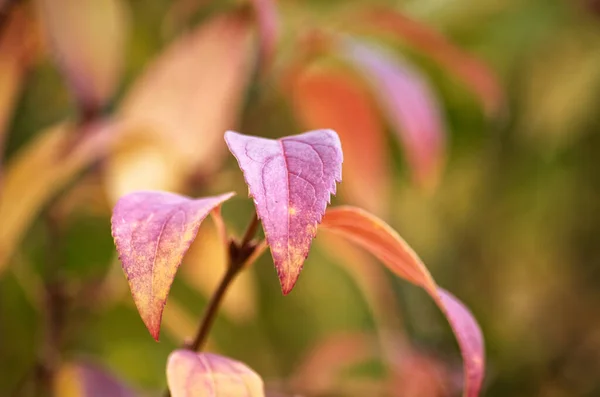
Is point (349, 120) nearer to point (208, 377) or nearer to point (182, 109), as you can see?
point (182, 109)

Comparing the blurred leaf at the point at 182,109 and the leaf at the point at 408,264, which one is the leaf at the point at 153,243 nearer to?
the leaf at the point at 408,264

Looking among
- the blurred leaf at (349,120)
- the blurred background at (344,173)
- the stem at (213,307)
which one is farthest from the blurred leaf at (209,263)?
the stem at (213,307)

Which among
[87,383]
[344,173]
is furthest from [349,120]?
[87,383]

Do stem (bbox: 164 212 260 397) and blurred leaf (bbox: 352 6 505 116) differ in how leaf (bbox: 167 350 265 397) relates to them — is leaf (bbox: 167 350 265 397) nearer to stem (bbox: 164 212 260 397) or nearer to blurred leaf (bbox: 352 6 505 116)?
stem (bbox: 164 212 260 397)

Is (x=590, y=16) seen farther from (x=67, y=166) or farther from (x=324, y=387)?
(x=67, y=166)

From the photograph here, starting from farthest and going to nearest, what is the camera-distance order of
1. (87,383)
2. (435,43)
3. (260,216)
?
(435,43) → (87,383) → (260,216)

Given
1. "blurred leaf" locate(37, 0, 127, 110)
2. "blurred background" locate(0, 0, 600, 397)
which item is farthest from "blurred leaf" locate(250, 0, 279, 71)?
"blurred leaf" locate(37, 0, 127, 110)

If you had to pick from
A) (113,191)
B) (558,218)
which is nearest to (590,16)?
(558,218)
